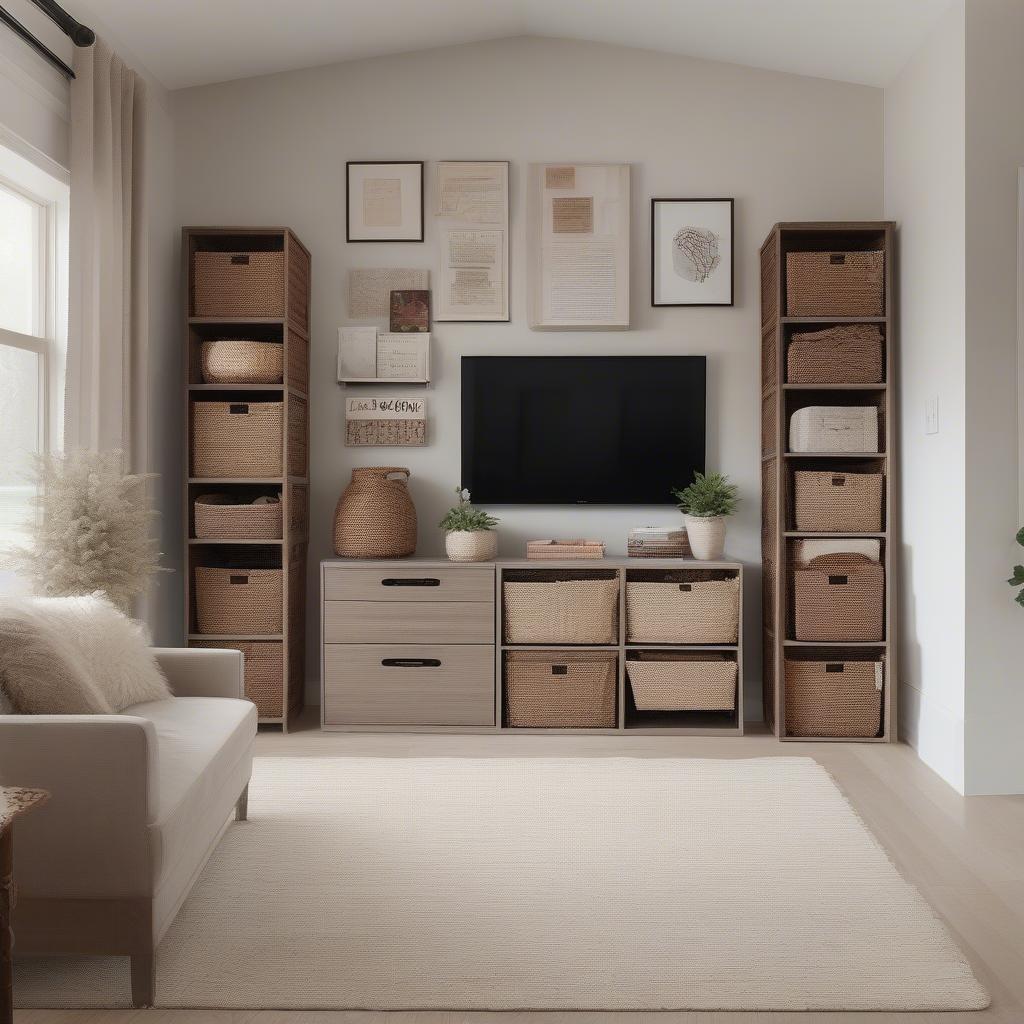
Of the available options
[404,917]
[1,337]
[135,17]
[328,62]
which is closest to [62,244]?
[1,337]

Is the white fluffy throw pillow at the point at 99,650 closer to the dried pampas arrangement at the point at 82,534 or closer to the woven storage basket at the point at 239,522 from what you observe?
the dried pampas arrangement at the point at 82,534

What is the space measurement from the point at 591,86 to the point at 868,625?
2632mm

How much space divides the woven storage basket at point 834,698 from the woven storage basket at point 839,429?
871 mm

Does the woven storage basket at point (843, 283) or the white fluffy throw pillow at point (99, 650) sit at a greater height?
the woven storage basket at point (843, 283)

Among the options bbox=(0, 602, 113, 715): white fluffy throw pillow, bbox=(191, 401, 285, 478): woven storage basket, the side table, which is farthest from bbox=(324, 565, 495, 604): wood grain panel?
the side table

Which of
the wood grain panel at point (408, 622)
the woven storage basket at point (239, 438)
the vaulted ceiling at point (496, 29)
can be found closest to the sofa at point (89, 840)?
the wood grain panel at point (408, 622)

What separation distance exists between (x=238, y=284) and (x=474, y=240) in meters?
1.06

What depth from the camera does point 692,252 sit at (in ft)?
13.7

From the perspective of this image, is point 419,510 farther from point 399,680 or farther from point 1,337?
point 1,337

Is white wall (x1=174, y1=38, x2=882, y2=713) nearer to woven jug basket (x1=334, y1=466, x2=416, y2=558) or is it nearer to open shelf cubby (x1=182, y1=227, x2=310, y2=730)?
woven jug basket (x1=334, y1=466, x2=416, y2=558)

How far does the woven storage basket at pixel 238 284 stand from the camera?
385cm

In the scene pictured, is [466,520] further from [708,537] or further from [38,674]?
[38,674]

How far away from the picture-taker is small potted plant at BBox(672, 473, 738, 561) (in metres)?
3.91

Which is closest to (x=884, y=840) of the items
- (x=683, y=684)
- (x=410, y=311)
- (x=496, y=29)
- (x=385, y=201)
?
(x=683, y=684)
